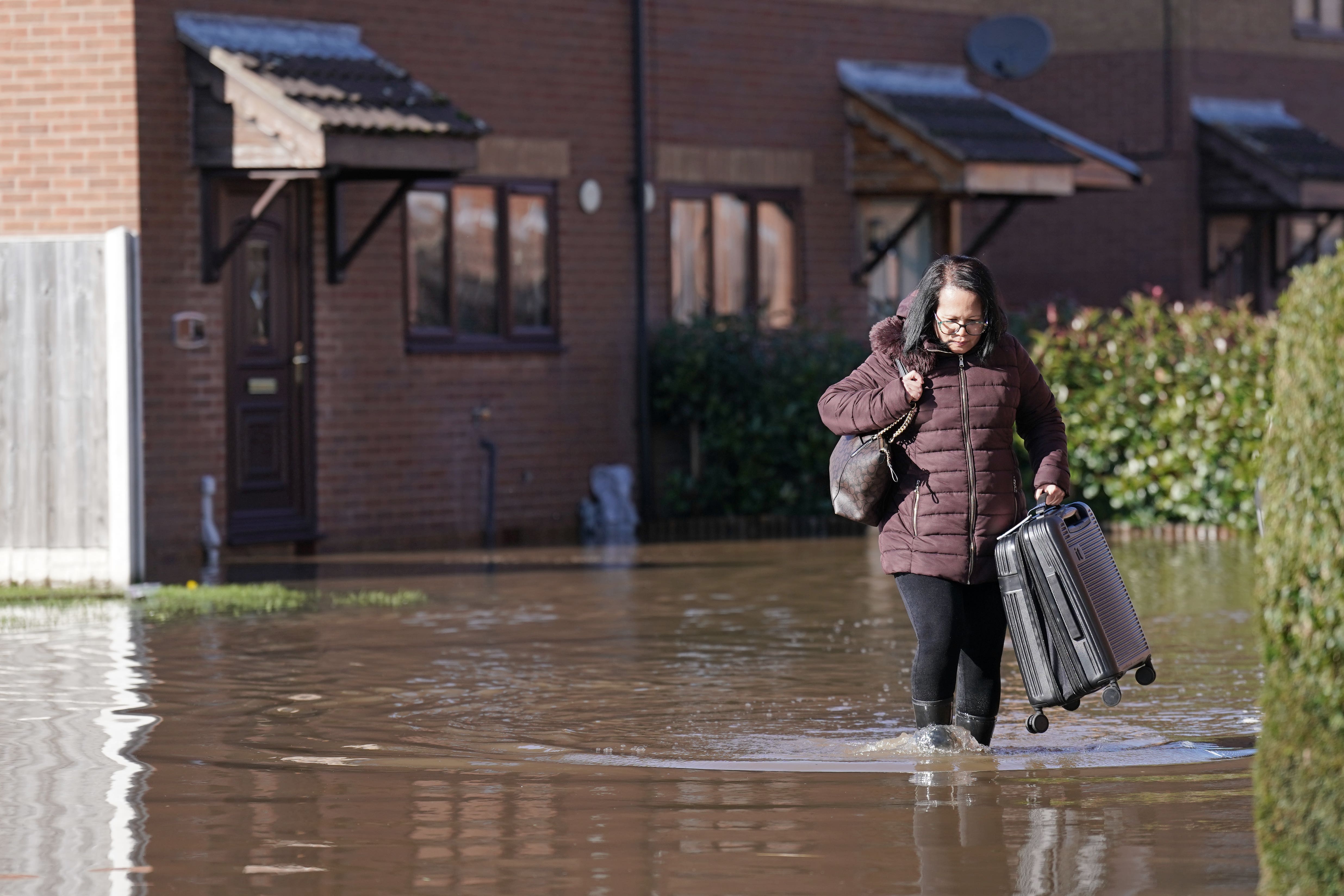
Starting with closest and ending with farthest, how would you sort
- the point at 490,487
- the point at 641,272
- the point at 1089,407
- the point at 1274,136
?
the point at 1089,407
the point at 490,487
the point at 641,272
the point at 1274,136

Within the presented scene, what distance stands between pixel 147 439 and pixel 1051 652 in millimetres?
9124

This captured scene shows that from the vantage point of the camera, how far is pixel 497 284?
Answer: 56.1ft

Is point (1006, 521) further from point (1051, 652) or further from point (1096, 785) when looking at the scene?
point (1096, 785)

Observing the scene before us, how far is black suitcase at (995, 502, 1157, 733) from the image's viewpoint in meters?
6.71

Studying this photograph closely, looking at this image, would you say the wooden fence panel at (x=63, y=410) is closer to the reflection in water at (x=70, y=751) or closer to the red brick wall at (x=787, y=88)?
the reflection in water at (x=70, y=751)

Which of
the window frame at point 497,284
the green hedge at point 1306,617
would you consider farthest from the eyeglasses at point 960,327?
the window frame at point 497,284

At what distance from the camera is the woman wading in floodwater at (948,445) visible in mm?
6934

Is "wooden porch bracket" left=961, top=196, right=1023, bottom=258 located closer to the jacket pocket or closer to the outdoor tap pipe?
the outdoor tap pipe

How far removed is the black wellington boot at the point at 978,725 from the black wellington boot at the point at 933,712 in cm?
8

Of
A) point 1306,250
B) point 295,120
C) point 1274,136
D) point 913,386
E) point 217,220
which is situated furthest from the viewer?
point 1306,250

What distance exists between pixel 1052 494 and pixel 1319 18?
19231 millimetres

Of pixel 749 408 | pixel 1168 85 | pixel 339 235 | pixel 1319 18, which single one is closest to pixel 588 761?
pixel 339 235

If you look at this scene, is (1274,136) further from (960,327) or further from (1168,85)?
(960,327)

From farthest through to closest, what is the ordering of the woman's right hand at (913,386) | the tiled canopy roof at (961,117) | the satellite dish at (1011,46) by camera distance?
the satellite dish at (1011,46) → the tiled canopy roof at (961,117) → the woman's right hand at (913,386)
